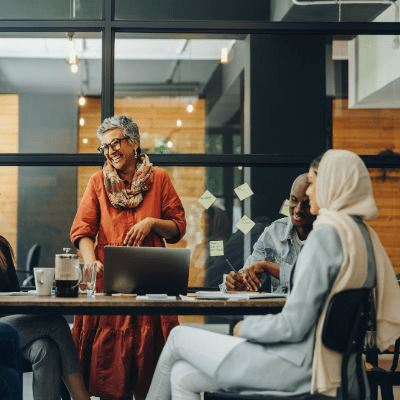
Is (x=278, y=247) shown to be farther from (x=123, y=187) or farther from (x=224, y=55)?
(x=224, y=55)

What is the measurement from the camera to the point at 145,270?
3420 mm

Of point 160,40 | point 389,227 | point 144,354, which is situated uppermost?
point 160,40

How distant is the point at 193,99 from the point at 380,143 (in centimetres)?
134

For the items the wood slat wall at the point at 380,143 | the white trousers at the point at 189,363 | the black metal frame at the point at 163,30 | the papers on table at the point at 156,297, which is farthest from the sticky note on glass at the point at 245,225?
the white trousers at the point at 189,363

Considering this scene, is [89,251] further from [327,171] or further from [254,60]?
[254,60]

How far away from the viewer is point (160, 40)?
562 cm

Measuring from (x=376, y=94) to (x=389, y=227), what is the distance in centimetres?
93

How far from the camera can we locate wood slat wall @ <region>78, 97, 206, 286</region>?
557cm

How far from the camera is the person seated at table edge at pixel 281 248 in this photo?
3.79 metres

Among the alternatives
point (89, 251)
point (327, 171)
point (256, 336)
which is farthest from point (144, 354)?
point (327, 171)

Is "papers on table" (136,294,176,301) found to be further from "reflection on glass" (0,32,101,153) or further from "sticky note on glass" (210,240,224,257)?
"reflection on glass" (0,32,101,153)

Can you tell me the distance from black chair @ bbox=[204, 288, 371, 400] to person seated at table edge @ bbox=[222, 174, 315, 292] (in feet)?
2.84

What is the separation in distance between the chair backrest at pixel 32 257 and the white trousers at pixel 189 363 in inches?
101

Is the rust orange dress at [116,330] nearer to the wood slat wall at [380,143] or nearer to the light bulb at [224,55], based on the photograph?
the light bulb at [224,55]
